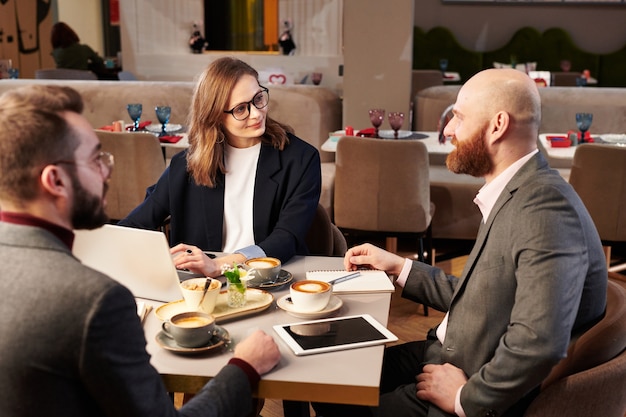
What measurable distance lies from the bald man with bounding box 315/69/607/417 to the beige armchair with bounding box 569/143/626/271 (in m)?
1.99

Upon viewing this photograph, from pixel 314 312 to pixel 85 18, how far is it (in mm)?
10937

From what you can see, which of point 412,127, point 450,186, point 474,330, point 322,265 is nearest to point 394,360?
point 322,265

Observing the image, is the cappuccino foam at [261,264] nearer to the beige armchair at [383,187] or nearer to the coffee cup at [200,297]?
the coffee cup at [200,297]

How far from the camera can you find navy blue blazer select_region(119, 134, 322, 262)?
2.30 m

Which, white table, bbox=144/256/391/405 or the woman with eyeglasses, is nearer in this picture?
white table, bbox=144/256/391/405

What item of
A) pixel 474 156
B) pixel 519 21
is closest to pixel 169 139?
pixel 474 156

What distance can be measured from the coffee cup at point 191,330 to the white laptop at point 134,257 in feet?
0.53

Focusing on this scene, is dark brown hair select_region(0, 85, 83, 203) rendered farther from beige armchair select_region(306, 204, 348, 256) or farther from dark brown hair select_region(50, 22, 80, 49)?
A: dark brown hair select_region(50, 22, 80, 49)

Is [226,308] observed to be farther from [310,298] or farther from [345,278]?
[345,278]

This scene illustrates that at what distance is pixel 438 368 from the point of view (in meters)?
1.60

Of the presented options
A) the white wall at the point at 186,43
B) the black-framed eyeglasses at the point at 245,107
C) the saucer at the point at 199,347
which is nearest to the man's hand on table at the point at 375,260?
the saucer at the point at 199,347

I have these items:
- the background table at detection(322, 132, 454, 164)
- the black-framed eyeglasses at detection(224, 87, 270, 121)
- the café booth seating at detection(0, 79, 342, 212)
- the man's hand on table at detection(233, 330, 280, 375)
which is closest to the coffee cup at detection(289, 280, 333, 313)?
the man's hand on table at detection(233, 330, 280, 375)

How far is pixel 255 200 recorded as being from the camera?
2322mm

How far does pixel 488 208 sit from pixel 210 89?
103 cm
